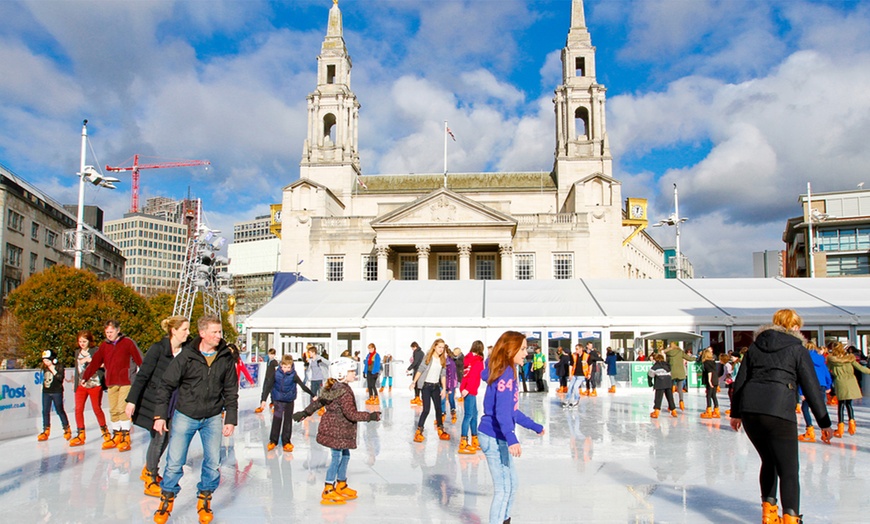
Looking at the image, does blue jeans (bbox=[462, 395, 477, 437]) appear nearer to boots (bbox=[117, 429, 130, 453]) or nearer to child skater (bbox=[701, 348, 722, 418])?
boots (bbox=[117, 429, 130, 453])

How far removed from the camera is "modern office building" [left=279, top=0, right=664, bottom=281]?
5075cm

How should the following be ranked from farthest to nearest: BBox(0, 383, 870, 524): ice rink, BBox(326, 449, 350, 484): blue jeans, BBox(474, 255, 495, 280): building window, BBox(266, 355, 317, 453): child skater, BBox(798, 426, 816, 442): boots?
BBox(474, 255, 495, 280): building window
BBox(798, 426, 816, 442): boots
BBox(266, 355, 317, 453): child skater
BBox(326, 449, 350, 484): blue jeans
BBox(0, 383, 870, 524): ice rink

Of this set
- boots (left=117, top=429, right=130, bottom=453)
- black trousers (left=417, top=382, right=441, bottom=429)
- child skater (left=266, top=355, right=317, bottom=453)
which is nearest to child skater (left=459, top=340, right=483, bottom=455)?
black trousers (left=417, top=382, right=441, bottom=429)

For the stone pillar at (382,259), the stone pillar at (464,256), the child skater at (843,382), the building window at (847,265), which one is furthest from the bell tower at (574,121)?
the child skater at (843,382)

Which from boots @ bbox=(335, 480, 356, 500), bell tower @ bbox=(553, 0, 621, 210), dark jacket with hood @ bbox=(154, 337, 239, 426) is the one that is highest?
bell tower @ bbox=(553, 0, 621, 210)

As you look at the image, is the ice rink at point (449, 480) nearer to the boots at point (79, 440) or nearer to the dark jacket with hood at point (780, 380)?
the boots at point (79, 440)

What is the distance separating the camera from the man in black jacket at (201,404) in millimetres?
6184

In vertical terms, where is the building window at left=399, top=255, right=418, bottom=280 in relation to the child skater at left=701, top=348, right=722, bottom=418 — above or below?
above

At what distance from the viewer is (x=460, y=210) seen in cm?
5097

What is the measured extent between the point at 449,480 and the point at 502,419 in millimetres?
3094

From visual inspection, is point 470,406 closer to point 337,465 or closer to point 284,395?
point 284,395

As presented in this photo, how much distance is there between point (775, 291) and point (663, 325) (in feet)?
22.0

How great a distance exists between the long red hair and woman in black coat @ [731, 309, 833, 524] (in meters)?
1.96

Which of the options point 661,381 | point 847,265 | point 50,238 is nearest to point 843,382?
point 661,381
